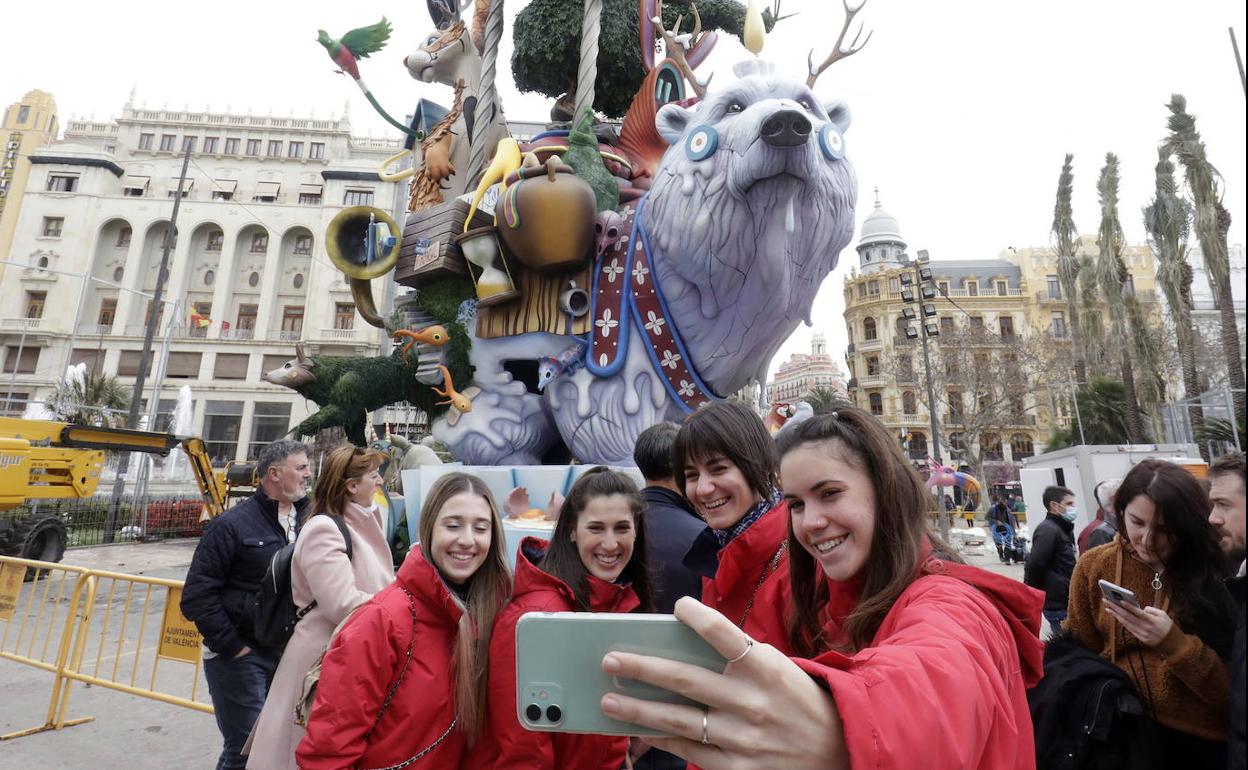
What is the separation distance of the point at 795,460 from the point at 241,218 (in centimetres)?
4322

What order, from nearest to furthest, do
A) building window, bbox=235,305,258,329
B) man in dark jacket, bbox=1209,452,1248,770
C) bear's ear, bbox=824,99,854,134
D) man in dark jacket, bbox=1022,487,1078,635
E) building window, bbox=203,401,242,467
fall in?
man in dark jacket, bbox=1209,452,1248,770
man in dark jacket, bbox=1022,487,1078,635
bear's ear, bbox=824,99,854,134
building window, bbox=203,401,242,467
building window, bbox=235,305,258,329

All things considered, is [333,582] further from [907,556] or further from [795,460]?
[907,556]

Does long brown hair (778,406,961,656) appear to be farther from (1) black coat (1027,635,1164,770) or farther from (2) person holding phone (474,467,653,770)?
(1) black coat (1027,635,1164,770)

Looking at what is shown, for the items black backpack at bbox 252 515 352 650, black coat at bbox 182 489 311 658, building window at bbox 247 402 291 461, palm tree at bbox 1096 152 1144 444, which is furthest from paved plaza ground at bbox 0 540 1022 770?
building window at bbox 247 402 291 461

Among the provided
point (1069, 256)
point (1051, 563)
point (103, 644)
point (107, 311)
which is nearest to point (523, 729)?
point (1051, 563)

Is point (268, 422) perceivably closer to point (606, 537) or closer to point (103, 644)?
point (103, 644)

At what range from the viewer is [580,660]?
705mm

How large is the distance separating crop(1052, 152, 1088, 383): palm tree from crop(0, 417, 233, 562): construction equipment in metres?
24.9

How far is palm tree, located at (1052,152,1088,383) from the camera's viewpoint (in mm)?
21844

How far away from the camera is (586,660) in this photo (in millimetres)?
700

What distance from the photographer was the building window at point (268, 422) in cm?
3378

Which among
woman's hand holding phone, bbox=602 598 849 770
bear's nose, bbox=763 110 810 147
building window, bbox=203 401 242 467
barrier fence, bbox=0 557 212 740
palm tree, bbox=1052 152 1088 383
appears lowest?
barrier fence, bbox=0 557 212 740

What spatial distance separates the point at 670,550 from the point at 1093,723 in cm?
116

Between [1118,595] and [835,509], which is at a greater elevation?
[835,509]
